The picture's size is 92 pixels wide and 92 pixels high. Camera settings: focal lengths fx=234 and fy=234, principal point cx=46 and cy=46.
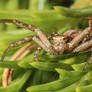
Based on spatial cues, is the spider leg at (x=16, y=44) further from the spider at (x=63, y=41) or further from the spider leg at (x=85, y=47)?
the spider leg at (x=85, y=47)

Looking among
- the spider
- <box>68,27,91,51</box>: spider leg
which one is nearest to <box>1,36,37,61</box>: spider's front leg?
the spider

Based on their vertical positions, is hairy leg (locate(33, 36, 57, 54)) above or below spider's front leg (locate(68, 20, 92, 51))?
below

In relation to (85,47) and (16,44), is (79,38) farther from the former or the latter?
(16,44)

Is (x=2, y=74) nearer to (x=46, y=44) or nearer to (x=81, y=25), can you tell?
(x=46, y=44)

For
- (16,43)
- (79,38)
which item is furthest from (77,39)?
(16,43)

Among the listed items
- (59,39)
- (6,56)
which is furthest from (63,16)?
(6,56)

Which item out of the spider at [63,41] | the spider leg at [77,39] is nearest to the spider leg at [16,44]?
the spider at [63,41]

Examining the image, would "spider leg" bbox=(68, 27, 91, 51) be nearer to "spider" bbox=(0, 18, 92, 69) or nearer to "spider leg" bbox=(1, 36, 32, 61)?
"spider" bbox=(0, 18, 92, 69)

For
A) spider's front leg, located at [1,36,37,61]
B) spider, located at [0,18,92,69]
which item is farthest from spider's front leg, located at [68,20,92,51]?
spider's front leg, located at [1,36,37,61]

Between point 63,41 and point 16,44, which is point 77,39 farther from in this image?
point 16,44
